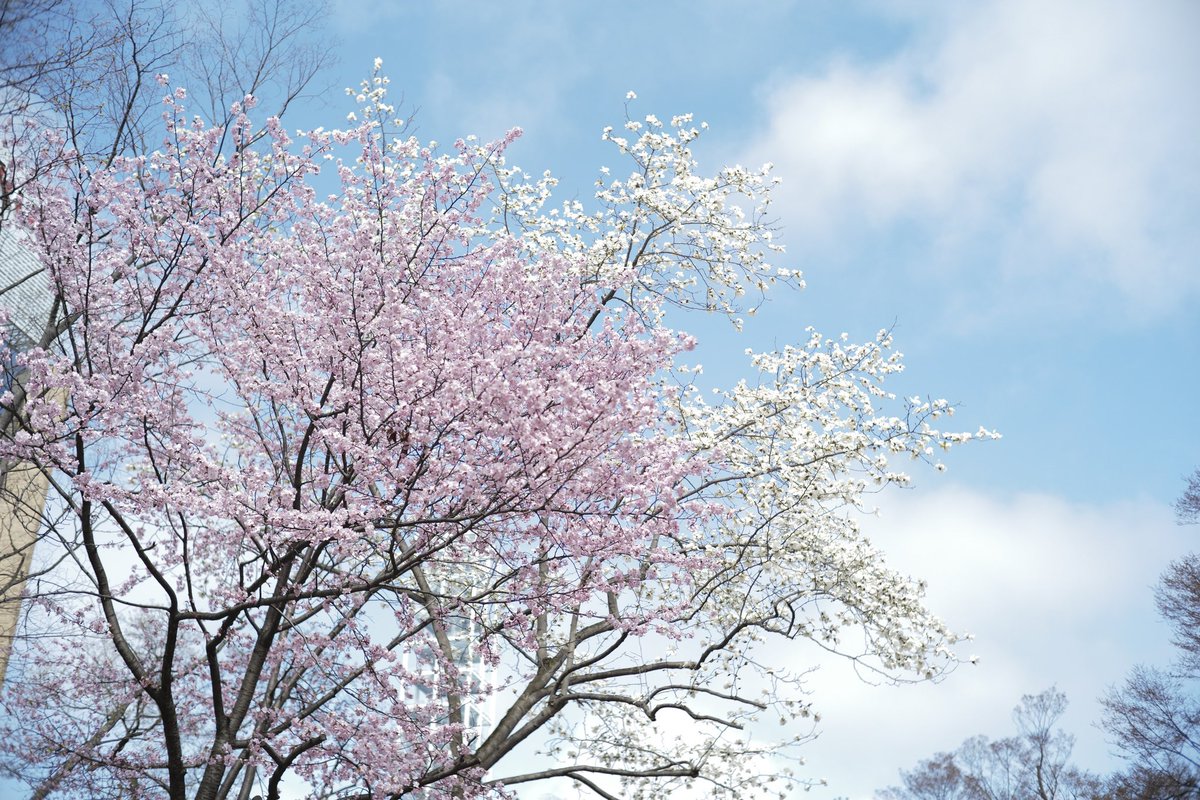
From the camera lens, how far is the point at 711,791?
11.3m

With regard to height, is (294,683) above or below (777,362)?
below

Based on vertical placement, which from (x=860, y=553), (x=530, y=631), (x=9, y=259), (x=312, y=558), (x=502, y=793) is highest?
(x=9, y=259)

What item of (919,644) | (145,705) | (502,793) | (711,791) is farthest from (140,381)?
(919,644)

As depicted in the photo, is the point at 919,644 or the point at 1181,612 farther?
the point at 1181,612

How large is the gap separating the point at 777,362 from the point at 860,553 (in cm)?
259

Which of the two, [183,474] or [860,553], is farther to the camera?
[860,553]

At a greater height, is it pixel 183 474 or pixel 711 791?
pixel 183 474

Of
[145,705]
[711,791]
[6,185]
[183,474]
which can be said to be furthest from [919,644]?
[6,185]

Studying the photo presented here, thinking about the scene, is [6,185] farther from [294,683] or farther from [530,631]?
[530,631]

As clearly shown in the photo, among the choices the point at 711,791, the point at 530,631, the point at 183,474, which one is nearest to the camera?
the point at 530,631

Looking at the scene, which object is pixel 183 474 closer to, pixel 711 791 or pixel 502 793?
pixel 502 793

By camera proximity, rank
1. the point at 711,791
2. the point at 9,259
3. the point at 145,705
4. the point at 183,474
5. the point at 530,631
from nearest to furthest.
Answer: the point at 530,631, the point at 183,474, the point at 711,791, the point at 145,705, the point at 9,259

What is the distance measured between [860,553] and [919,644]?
1160 mm

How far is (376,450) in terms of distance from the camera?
24.2 ft
